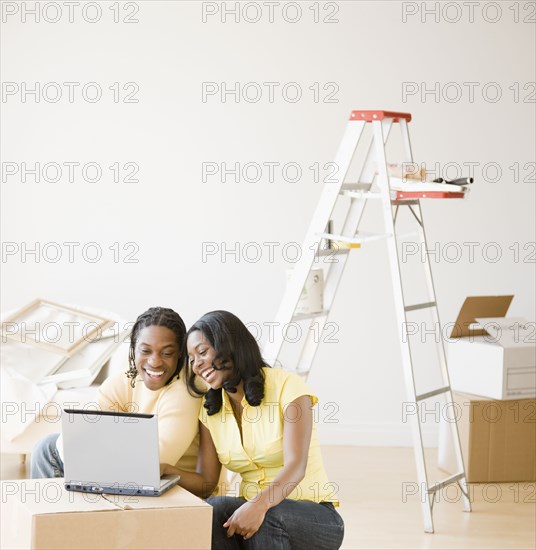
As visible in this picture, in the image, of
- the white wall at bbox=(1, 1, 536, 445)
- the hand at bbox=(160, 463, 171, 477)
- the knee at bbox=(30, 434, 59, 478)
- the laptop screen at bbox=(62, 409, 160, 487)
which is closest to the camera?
the laptop screen at bbox=(62, 409, 160, 487)

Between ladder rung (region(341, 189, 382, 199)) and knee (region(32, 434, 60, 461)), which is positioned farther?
ladder rung (region(341, 189, 382, 199))

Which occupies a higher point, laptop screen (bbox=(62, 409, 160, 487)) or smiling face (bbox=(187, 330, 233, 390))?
smiling face (bbox=(187, 330, 233, 390))

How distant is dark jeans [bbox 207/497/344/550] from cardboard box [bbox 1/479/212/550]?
0.31 meters

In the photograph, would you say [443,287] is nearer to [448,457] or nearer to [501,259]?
[501,259]

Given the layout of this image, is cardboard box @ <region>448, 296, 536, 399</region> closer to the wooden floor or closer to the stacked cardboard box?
the stacked cardboard box

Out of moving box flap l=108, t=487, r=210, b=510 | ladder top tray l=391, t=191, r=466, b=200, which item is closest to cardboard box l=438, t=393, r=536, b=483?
ladder top tray l=391, t=191, r=466, b=200

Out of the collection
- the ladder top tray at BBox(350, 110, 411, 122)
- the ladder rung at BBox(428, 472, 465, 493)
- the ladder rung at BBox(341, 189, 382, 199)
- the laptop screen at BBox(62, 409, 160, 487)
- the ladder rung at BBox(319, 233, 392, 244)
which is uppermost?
the ladder top tray at BBox(350, 110, 411, 122)

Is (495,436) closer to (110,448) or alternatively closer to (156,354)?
(156,354)

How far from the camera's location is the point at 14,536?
226 cm

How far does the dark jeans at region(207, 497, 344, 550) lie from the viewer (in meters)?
2.54

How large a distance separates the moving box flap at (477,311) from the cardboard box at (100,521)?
2.23m

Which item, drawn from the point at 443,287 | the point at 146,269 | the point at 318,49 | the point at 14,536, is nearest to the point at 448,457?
the point at 443,287

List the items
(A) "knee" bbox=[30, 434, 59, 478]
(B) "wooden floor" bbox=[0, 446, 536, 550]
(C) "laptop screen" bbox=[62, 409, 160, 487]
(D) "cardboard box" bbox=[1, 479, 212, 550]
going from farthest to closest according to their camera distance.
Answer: (B) "wooden floor" bbox=[0, 446, 536, 550] → (A) "knee" bbox=[30, 434, 59, 478] → (C) "laptop screen" bbox=[62, 409, 160, 487] → (D) "cardboard box" bbox=[1, 479, 212, 550]

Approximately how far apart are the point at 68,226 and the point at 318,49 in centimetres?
157
